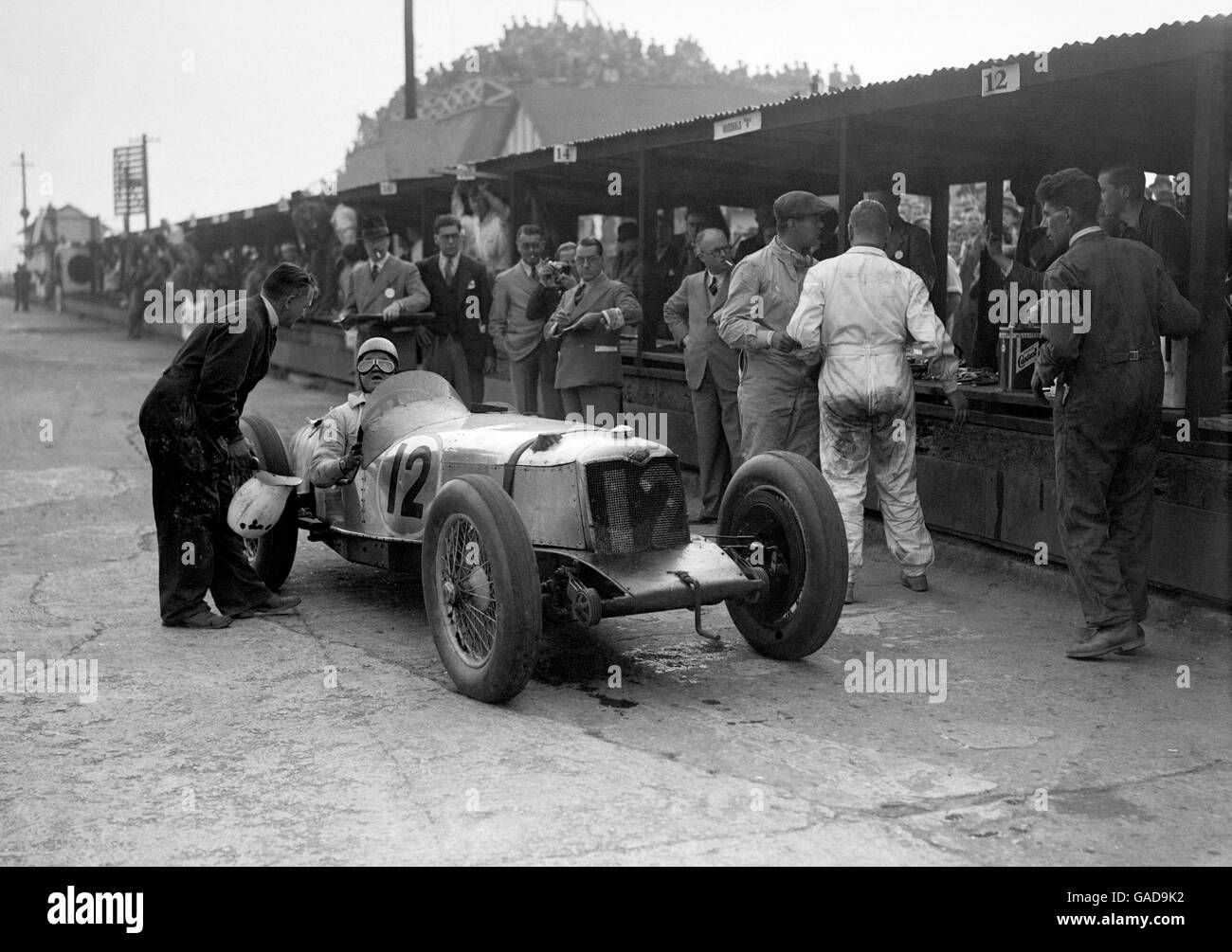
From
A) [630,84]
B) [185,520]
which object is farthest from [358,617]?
[630,84]

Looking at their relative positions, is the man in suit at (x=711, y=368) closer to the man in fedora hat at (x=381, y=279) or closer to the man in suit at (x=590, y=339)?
the man in suit at (x=590, y=339)

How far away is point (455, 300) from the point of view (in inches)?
431

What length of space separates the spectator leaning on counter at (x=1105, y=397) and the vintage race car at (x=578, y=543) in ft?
3.80

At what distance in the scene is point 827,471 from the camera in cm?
716

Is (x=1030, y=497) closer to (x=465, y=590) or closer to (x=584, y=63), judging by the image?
(x=465, y=590)

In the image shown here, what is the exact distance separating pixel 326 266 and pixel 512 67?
138 feet

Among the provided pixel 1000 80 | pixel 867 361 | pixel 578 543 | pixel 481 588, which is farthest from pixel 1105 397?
pixel 481 588

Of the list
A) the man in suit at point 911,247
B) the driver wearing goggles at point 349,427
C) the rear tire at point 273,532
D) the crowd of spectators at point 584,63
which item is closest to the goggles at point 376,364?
the driver wearing goggles at point 349,427

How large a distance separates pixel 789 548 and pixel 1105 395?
1517 millimetres

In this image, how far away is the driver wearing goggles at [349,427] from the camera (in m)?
6.76

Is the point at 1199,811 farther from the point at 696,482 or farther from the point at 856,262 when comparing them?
the point at 696,482

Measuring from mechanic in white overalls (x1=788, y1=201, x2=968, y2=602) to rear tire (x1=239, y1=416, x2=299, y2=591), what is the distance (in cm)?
279

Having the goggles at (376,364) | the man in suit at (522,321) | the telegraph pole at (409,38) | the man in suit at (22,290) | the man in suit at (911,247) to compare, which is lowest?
the goggles at (376,364)

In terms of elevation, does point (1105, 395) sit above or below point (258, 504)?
above
